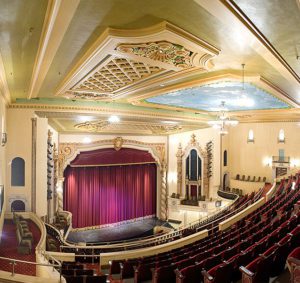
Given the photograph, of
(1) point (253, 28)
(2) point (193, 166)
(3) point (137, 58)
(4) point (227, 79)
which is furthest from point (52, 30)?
(2) point (193, 166)

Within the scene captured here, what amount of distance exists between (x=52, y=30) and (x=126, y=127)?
847cm

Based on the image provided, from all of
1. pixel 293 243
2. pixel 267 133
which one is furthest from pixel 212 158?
pixel 293 243

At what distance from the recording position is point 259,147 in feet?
47.3

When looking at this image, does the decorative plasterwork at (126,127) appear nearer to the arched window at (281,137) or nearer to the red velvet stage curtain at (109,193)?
the red velvet stage curtain at (109,193)

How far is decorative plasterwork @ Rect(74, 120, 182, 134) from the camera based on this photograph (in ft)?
34.8

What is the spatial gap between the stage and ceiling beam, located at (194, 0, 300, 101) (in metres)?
9.57

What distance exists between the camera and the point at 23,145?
8.33m

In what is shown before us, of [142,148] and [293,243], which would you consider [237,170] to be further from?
[293,243]

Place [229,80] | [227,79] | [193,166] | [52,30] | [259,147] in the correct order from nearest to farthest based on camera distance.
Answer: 1. [52,30]
2. [227,79]
3. [229,80]
4. [259,147]
5. [193,166]

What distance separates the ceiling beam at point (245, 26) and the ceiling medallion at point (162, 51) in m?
0.85

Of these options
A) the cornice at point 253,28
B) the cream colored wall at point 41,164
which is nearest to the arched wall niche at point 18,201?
the cream colored wall at point 41,164

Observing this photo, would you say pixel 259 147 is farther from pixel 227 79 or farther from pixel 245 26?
pixel 245 26

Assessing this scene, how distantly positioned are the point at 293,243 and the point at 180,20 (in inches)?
121

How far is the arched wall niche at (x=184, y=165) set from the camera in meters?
14.1
